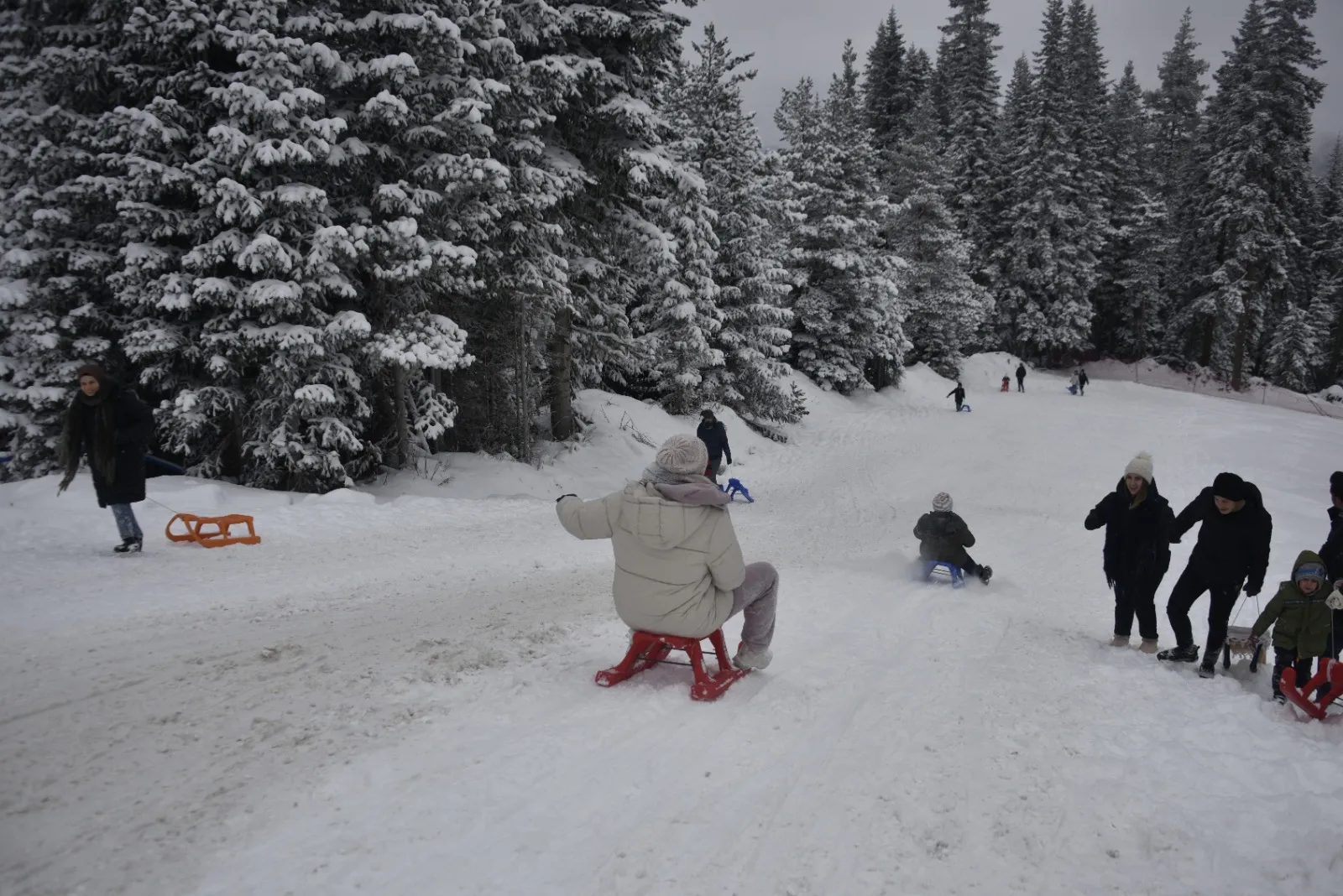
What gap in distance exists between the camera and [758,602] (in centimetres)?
508

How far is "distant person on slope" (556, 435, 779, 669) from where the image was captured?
173 inches

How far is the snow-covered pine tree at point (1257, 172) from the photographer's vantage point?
122 feet

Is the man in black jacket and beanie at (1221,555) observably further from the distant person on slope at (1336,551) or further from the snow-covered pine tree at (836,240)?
the snow-covered pine tree at (836,240)

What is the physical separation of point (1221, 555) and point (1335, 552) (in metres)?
0.70

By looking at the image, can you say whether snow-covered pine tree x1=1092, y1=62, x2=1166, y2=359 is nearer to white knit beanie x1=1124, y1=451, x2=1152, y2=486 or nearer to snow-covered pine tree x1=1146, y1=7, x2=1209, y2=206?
snow-covered pine tree x1=1146, y1=7, x2=1209, y2=206

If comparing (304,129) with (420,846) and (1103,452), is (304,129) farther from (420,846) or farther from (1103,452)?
Answer: (1103,452)

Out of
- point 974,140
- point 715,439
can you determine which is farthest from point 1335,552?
point 974,140

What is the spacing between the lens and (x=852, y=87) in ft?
106

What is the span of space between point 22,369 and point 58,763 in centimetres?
1086

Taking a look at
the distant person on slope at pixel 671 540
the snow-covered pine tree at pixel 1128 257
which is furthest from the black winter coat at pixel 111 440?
the snow-covered pine tree at pixel 1128 257

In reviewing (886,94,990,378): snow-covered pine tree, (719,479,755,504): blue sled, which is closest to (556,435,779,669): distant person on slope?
(719,479,755,504): blue sled

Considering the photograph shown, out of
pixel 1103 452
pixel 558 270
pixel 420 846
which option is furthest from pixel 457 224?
pixel 1103 452

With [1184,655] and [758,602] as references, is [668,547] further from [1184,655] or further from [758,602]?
[1184,655]

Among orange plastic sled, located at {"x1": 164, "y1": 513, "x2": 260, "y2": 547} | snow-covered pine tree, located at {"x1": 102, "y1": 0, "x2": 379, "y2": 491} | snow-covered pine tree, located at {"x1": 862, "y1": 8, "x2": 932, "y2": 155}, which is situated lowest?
orange plastic sled, located at {"x1": 164, "y1": 513, "x2": 260, "y2": 547}
